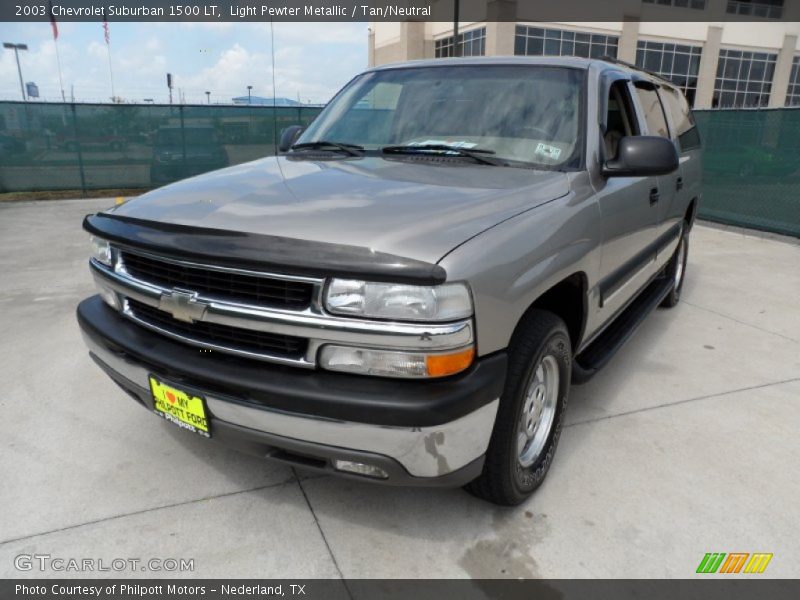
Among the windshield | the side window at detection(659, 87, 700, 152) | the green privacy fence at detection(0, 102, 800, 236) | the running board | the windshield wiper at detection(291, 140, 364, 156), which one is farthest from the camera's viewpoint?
the green privacy fence at detection(0, 102, 800, 236)

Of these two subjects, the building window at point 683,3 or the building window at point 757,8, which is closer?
the building window at point 683,3

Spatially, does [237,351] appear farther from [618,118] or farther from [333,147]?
[618,118]

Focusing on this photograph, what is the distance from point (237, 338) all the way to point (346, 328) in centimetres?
47

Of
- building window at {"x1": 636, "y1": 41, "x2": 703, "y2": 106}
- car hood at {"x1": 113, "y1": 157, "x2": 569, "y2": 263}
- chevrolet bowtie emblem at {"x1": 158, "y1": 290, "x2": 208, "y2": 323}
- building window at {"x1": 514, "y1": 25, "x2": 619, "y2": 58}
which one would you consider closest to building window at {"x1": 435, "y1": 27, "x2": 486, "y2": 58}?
building window at {"x1": 514, "y1": 25, "x2": 619, "y2": 58}

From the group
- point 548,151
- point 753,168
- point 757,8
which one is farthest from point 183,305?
point 757,8

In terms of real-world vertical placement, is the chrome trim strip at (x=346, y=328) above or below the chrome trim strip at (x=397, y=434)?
above

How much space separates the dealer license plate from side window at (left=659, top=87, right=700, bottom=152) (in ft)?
13.1

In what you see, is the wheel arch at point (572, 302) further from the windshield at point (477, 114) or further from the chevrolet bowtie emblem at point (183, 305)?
the chevrolet bowtie emblem at point (183, 305)

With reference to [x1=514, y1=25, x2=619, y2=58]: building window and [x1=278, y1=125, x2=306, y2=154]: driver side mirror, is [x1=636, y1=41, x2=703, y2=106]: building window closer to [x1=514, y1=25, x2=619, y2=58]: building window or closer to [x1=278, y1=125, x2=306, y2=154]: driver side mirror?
[x1=514, y1=25, x2=619, y2=58]: building window

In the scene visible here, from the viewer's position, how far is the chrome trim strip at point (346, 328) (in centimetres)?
188

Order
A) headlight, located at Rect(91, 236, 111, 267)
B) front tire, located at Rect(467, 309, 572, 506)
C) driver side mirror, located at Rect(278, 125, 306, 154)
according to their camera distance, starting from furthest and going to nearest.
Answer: driver side mirror, located at Rect(278, 125, 306, 154) → headlight, located at Rect(91, 236, 111, 267) → front tire, located at Rect(467, 309, 572, 506)

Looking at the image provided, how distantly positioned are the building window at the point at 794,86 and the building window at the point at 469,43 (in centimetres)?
2444

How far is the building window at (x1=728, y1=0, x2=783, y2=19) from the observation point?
136 feet

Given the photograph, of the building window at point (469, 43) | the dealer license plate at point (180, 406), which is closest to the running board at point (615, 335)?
the dealer license plate at point (180, 406)
